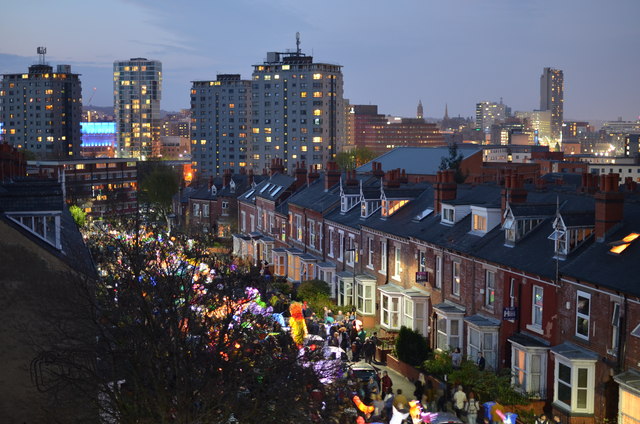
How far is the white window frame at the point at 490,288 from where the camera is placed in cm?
3596

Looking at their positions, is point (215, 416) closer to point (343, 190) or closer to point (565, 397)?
point (565, 397)

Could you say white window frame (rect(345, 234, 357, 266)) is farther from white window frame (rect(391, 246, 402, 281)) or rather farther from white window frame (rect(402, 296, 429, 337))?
white window frame (rect(402, 296, 429, 337))

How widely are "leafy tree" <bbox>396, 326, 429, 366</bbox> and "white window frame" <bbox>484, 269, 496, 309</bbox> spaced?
12.2ft

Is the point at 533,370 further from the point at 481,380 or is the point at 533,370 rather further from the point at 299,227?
the point at 299,227

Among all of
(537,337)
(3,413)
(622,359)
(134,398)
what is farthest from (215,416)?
(537,337)

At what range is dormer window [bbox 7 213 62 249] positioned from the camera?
98.2 ft

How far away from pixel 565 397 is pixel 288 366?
42.7 ft

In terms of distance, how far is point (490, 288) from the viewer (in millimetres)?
36375

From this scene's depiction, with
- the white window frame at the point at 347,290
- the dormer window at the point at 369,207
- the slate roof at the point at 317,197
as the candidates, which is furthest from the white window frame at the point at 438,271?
the slate roof at the point at 317,197

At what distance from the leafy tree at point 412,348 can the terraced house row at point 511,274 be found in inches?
45.8

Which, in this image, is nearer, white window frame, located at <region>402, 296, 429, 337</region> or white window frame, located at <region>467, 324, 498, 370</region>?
white window frame, located at <region>467, 324, 498, 370</region>

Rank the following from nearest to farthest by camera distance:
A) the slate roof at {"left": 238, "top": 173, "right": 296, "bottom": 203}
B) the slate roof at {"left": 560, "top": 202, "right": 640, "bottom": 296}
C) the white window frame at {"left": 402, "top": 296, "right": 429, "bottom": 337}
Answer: the slate roof at {"left": 560, "top": 202, "right": 640, "bottom": 296}
the white window frame at {"left": 402, "top": 296, "right": 429, "bottom": 337}
the slate roof at {"left": 238, "top": 173, "right": 296, "bottom": 203}

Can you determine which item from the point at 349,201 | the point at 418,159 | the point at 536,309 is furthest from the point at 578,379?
the point at 418,159

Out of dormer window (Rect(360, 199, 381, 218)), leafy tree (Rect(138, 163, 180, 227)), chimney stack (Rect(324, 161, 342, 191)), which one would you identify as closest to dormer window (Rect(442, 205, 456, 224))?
dormer window (Rect(360, 199, 381, 218))
